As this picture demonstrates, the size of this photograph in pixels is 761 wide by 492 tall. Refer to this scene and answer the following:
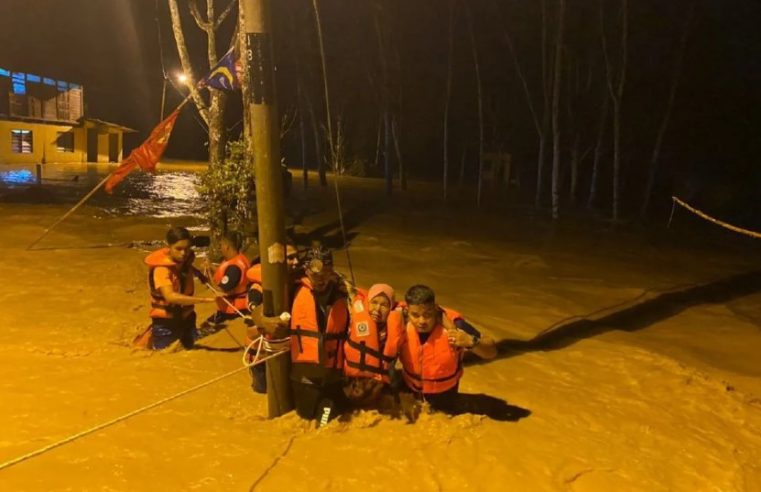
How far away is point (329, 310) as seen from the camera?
520 cm

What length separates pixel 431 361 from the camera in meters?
5.33

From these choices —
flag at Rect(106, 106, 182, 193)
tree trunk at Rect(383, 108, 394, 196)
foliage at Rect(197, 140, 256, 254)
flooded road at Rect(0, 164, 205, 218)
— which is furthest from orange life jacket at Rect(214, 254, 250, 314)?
tree trunk at Rect(383, 108, 394, 196)

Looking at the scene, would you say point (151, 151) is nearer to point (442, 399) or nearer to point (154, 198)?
point (442, 399)

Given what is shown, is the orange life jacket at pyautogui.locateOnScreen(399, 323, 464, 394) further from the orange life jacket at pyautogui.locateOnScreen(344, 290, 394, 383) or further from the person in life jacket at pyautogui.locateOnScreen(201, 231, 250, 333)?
the person in life jacket at pyautogui.locateOnScreen(201, 231, 250, 333)

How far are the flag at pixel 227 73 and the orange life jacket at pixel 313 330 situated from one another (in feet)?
12.3

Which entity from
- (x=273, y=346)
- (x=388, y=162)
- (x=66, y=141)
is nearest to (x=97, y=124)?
(x=66, y=141)

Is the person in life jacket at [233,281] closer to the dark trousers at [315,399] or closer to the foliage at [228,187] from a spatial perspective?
the dark trousers at [315,399]

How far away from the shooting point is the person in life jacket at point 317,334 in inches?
202

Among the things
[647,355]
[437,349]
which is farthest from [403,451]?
[647,355]

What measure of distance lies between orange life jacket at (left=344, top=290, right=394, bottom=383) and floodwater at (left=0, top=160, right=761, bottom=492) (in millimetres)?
511

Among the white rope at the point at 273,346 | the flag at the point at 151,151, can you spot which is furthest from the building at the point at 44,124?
the white rope at the point at 273,346

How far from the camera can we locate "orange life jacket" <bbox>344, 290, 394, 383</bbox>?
17.3ft

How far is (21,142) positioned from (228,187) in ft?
107

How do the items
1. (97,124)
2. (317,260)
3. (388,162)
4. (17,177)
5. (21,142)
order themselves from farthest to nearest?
1. (97,124)
2. (21,142)
3. (388,162)
4. (17,177)
5. (317,260)
